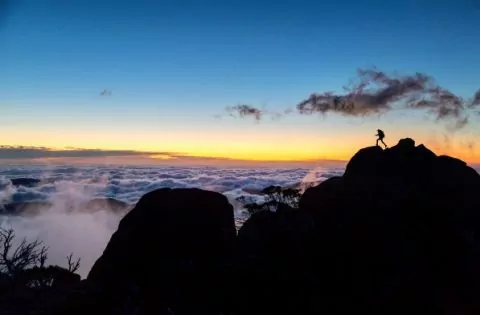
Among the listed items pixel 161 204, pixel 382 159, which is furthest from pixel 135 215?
pixel 382 159

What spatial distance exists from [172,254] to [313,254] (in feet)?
37.2

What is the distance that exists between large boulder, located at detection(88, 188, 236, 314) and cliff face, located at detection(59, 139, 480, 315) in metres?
0.09

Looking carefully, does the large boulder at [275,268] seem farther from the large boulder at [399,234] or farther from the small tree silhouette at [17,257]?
the small tree silhouette at [17,257]

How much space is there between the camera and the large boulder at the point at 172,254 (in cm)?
2698

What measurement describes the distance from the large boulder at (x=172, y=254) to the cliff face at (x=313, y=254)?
0.29 feet

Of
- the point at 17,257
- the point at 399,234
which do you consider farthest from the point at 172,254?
the point at 399,234

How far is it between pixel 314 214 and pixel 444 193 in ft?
43.6

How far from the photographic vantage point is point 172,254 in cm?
3259

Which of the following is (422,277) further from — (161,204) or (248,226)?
(161,204)

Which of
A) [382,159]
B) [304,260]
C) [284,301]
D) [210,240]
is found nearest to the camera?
[284,301]

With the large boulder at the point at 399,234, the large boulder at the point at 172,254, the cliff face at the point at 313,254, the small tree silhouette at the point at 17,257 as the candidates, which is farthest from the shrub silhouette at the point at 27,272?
the large boulder at the point at 399,234

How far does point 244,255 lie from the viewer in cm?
2958

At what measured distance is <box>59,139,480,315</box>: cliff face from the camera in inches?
1026

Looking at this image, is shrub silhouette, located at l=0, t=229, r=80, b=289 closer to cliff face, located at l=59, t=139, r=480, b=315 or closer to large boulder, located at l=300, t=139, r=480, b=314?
cliff face, located at l=59, t=139, r=480, b=315
